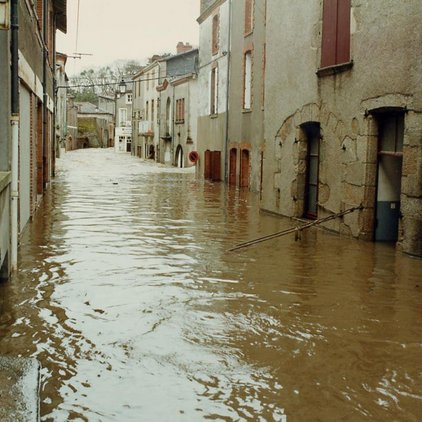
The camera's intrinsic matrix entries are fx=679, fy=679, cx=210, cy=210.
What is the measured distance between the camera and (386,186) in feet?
38.7

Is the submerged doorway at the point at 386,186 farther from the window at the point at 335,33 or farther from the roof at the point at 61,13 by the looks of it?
the roof at the point at 61,13

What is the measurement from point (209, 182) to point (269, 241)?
17.1 metres

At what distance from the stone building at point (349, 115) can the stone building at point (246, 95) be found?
679 centimetres

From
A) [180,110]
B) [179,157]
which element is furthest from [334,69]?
[179,157]

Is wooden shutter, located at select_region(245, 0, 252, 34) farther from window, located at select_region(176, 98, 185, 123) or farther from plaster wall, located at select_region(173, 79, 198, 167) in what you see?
window, located at select_region(176, 98, 185, 123)

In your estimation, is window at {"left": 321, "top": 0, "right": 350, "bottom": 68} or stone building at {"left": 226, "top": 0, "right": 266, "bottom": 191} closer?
window at {"left": 321, "top": 0, "right": 350, "bottom": 68}

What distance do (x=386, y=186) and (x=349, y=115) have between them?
1.52 metres

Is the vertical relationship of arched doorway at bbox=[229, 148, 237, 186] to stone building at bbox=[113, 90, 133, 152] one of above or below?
below

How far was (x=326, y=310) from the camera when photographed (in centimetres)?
692

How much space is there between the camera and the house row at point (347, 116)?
34.1 ft

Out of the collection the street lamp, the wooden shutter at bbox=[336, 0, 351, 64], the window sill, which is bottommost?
the window sill

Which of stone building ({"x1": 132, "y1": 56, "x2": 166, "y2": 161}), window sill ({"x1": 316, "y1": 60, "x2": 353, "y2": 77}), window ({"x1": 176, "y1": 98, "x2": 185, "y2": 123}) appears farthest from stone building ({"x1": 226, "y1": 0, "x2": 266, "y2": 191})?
stone building ({"x1": 132, "y1": 56, "x2": 166, "y2": 161})

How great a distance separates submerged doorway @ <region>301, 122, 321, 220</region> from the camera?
14203mm

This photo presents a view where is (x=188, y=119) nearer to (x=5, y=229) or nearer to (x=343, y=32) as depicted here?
(x=343, y=32)
